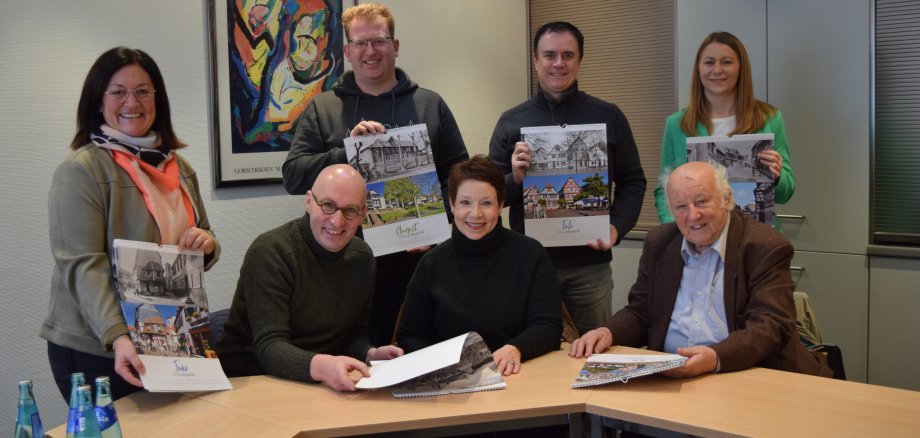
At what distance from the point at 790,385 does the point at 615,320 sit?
2.19 ft

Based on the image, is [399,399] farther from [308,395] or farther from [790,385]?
[790,385]

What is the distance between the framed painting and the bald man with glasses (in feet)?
5.00

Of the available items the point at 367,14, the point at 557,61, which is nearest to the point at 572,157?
the point at 557,61

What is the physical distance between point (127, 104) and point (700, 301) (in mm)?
1841

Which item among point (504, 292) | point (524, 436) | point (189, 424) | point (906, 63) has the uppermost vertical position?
point (906, 63)

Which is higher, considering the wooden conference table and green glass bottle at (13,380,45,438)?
green glass bottle at (13,380,45,438)

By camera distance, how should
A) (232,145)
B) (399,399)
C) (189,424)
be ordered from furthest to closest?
(232,145), (399,399), (189,424)

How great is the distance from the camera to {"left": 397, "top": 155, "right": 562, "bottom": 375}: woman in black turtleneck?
8.59 ft

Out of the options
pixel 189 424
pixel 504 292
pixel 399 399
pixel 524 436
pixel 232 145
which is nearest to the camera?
pixel 189 424

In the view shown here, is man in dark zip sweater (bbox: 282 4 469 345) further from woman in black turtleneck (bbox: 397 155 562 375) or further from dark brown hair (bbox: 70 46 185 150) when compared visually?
dark brown hair (bbox: 70 46 185 150)

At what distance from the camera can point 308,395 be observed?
2252mm

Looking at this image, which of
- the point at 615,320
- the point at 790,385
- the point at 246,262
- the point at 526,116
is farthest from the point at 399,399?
the point at 526,116

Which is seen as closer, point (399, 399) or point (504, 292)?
point (399, 399)

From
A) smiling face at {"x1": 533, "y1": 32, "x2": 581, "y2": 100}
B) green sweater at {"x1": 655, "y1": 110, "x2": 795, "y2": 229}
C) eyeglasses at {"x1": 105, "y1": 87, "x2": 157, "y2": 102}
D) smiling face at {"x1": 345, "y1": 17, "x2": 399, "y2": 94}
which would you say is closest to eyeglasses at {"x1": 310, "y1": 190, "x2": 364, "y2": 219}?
eyeglasses at {"x1": 105, "y1": 87, "x2": 157, "y2": 102}
